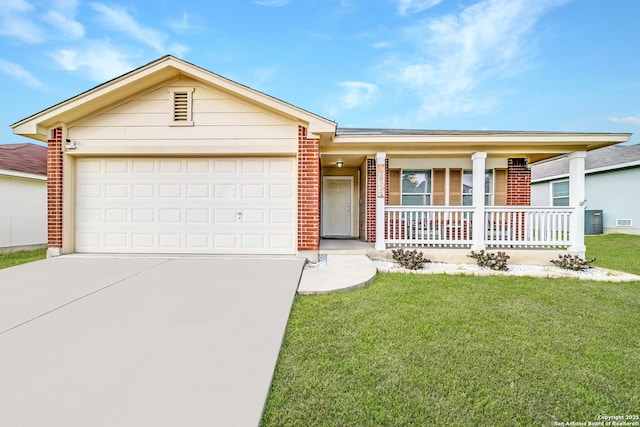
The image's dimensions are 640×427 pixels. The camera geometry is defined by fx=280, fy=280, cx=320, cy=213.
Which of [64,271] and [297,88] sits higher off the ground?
[297,88]

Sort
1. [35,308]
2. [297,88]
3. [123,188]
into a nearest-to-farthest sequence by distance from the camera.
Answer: [35,308] → [123,188] → [297,88]

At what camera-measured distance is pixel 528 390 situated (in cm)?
221

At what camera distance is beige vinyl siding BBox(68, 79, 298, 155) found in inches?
256

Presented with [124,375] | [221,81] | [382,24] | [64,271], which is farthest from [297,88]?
[124,375]

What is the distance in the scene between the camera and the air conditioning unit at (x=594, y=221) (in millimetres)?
14391

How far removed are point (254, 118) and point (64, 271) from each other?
485 centimetres

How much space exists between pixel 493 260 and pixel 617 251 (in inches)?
290

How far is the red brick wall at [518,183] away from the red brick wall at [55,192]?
12290mm

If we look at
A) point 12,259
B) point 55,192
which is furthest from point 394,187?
point 12,259

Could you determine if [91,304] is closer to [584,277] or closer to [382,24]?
[584,277]

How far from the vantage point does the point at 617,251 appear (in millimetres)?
9773

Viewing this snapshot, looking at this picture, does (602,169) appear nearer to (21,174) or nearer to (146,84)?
(146,84)

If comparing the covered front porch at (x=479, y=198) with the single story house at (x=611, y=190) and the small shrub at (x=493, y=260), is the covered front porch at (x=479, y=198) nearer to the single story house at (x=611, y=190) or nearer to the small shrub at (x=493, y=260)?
the small shrub at (x=493, y=260)

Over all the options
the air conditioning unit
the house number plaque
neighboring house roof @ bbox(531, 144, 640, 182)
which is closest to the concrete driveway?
the house number plaque
